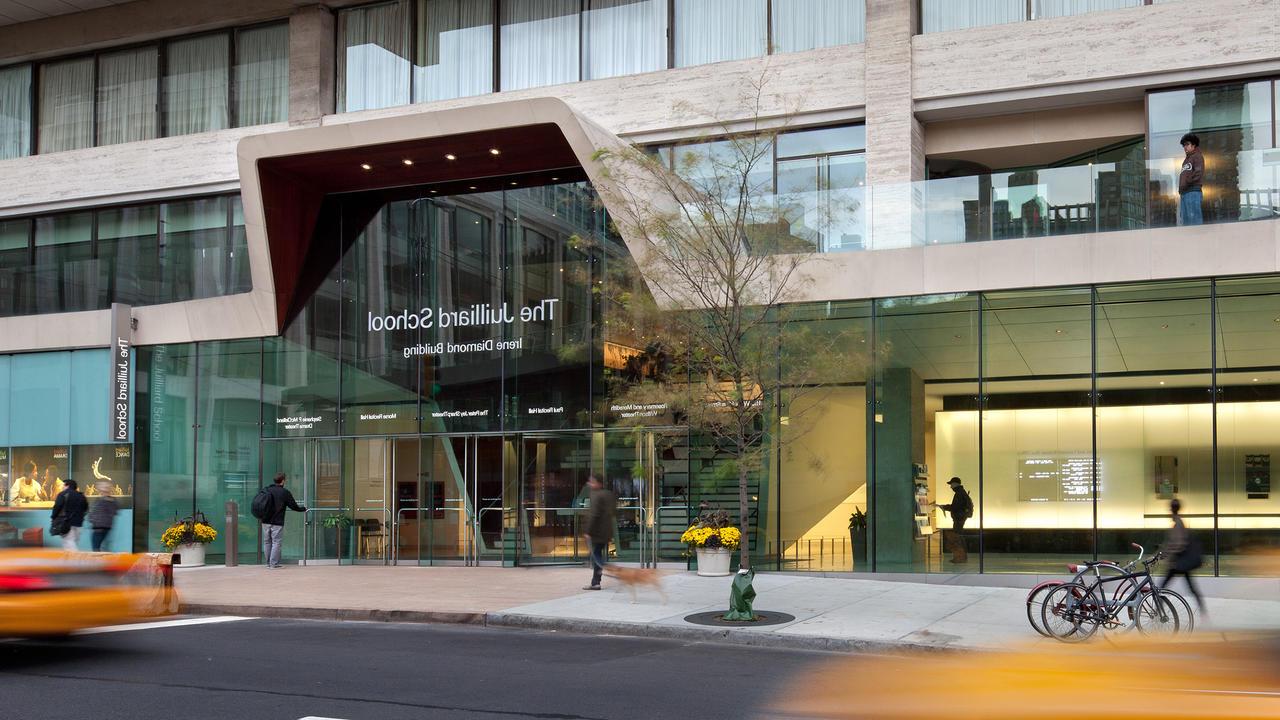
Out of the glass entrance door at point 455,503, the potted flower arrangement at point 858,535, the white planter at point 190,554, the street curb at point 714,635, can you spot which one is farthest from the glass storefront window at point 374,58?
the street curb at point 714,635

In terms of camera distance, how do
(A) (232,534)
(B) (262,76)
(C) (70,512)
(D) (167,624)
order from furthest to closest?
(B) (262,76) → (A) (232,534) → (C) (70,512) → (D) (167,624)

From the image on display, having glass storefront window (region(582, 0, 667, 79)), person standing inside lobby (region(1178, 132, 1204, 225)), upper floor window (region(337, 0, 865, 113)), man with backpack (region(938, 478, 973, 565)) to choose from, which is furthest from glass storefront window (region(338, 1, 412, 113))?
person standing inside lobby (region(1178, 132, 1204, 225))

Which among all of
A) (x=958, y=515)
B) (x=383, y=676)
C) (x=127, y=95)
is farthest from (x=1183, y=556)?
(x=127, y=95)

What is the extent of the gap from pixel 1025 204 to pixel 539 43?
11562 millimetres

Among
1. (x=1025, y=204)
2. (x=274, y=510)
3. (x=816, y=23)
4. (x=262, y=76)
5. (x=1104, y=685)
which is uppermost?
(x=262, y=76)

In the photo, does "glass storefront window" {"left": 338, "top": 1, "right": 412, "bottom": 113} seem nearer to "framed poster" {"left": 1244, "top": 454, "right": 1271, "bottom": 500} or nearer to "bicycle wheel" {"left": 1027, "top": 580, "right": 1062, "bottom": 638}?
"bicycle wheel" {"left": 1027, "top": 580, "right": 1062, "bottom": 638}

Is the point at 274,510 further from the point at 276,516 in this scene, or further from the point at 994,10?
the point at 994,10

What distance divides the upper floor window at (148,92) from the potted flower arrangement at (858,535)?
54.6 feet

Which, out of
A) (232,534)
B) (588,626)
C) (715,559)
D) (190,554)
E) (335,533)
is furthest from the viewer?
(335,533)

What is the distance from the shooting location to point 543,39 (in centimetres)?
2514

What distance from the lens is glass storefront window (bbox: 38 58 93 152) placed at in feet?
96.1

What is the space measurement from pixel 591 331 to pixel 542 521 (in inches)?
154

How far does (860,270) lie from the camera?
65.4 ft

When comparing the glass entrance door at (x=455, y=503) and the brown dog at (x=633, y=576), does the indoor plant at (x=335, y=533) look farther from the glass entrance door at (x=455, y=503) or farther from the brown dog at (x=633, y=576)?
the brown dog at (x=633, y=576)
